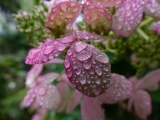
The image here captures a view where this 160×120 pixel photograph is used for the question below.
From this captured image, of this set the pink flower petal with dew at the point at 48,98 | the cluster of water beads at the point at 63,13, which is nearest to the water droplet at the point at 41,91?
the pink flower petal with dew at the point at 48,98

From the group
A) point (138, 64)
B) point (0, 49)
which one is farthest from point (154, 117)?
point (0, 49)

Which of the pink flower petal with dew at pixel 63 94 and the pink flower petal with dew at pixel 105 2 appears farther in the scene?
the pink flower petal with dew at pixel 63 94

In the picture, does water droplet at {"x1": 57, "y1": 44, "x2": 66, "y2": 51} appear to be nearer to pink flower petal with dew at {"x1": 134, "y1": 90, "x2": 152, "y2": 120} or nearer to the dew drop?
the dew drop

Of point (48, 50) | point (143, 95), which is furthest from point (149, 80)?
point (48, 50)

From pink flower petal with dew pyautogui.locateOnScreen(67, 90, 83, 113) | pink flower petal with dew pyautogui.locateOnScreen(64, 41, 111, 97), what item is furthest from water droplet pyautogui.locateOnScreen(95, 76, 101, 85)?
pink flower petal with dew pyautogui.locateOnScreen(67, 90, 83, 113)

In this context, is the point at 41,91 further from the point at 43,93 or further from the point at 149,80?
the point at 149,80

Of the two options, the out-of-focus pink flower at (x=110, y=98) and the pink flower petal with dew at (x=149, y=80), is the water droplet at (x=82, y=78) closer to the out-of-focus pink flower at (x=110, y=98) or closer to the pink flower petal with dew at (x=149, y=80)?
the out-of-focus pink flower at (x=110, y=98)
